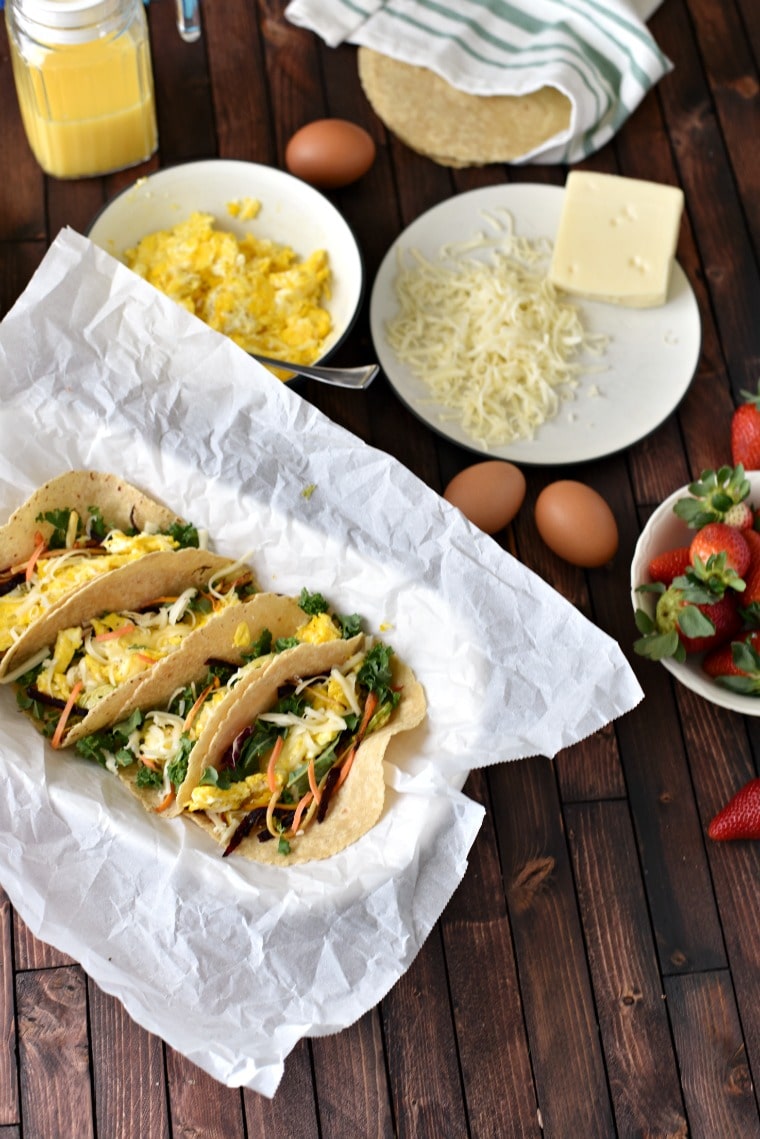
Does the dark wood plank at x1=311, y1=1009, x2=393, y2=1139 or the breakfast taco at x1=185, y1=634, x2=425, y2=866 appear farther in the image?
the dark wood plank at x1=311, y1=1009, x2=393, y2=1139

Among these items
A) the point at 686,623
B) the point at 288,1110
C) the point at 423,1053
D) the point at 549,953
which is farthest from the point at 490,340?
the point at 288,1110

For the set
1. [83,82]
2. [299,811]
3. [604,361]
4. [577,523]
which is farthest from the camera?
[604,361]

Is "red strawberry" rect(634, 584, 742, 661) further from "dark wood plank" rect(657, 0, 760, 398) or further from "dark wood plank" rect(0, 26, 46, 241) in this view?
"dark wood plank" rect(0, 26, 46, 241)

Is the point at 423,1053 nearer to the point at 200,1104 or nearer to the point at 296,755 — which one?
the point at 200,1104

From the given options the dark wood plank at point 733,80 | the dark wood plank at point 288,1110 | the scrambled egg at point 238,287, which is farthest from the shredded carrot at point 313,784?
the dark wood plank at point 733,80

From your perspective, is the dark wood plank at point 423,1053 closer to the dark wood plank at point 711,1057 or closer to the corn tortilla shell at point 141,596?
the dark wood plank at point 711,1057

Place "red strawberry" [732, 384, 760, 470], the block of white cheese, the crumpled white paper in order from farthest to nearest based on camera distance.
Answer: the block of white cheese, "red strawberry" [732, 384, 760, 470], the crumpled white paper

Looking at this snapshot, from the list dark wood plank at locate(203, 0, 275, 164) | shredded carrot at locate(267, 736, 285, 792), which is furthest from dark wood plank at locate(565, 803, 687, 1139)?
dark wood plank at locate(203, 0, 275, 164)

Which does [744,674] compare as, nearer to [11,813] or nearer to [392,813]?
[392,813]
